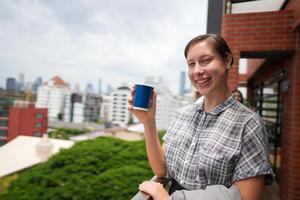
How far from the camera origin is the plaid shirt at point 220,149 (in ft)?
2.59

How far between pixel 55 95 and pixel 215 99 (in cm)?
10131

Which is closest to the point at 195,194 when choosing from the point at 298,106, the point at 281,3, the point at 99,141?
the point at 298,106

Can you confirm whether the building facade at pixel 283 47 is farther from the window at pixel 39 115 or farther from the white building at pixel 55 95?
the white building at pixel 55 95

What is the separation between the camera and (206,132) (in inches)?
35.3

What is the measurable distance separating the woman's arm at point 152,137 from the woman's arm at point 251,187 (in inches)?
12.7

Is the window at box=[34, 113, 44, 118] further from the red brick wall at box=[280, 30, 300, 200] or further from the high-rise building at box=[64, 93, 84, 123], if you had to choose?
the high-rise building at box=[64, 93, 84, 123]

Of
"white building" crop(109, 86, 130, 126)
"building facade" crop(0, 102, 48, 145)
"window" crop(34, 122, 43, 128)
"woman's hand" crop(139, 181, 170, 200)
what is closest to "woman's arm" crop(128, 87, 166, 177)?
"woman's hand" crop(139, 181, 170, 200)

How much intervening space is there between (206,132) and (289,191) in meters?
2.47

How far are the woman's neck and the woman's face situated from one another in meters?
0.03

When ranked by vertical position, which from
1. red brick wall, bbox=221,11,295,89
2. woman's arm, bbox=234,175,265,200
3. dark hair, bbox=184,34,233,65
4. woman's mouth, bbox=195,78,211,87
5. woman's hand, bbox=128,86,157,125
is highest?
red brick wall, bbox=221,11,295,89

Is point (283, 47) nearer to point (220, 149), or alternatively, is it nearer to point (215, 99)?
point (215, 99)

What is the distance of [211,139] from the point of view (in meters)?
0.86

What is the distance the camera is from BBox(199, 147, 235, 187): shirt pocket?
81 cm

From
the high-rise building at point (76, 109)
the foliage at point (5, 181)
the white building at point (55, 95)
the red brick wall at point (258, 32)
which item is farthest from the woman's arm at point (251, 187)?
the white building at point (55, 95)
